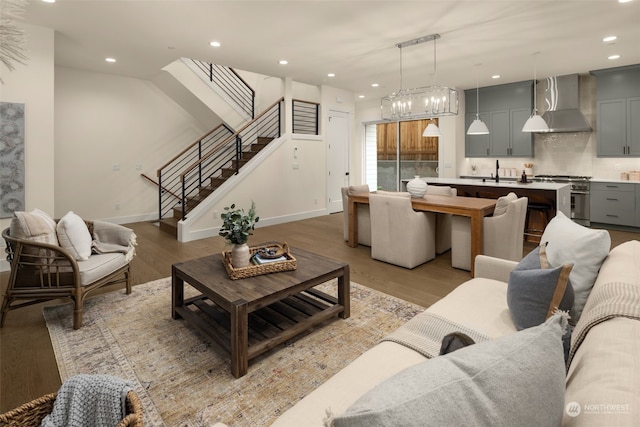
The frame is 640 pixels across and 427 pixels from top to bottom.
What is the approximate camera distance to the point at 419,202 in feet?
13.7

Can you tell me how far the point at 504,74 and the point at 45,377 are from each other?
775cm

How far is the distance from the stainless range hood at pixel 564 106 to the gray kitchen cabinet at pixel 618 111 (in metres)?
0.29

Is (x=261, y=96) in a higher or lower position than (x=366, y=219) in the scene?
higher

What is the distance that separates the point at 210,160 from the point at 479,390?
26.0 ft

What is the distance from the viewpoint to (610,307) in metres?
1.06

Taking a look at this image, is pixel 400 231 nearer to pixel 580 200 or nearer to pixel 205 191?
pixel 205 191

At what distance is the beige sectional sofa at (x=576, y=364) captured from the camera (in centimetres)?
67

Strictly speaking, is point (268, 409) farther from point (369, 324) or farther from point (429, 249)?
point (429, 249)

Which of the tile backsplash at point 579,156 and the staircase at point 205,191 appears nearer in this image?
the staircase at point 205,191

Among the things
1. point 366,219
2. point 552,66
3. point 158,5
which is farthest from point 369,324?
point 552,66

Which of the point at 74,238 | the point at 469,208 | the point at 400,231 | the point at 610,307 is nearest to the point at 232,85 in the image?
the point at 400,231

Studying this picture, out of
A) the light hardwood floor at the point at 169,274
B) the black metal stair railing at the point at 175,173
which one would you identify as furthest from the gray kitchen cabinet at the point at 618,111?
the black metal stair railing at the point at 175,173

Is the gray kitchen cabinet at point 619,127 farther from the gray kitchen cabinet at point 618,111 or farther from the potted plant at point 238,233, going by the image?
the potted plant at point 238,233

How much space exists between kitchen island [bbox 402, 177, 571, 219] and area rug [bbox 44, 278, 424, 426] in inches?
131
